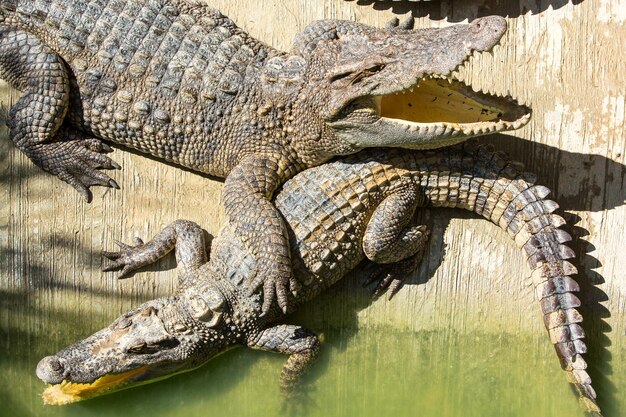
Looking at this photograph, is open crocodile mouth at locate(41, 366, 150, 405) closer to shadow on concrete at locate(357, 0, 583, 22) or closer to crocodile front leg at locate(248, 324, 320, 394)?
crocodile front leg at locate(248, 324, 320, 394)

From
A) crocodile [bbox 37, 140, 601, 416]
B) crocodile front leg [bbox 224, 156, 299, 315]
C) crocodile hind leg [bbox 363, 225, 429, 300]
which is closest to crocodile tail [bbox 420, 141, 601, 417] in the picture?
crocodile [bbox 37, 140, 601, 416]

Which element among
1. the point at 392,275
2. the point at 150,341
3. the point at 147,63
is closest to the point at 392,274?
the point at 392,275

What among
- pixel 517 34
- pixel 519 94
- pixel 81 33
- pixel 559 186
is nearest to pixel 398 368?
pixel 559 186

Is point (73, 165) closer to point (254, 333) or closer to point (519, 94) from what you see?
point (254, 333)

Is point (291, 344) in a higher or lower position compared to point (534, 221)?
lower

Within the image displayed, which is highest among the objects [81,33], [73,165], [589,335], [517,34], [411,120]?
[517,34]

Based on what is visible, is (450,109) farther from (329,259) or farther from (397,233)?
(329,259)

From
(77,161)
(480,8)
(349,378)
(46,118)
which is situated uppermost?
(480,8)

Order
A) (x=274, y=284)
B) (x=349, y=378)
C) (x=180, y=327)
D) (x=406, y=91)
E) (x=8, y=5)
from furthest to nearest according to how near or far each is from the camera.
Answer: (x=349, y=378)
(x=8, y=5)
(x=180, y=327)
(x=274, y=284)
(x=406, y=91)
